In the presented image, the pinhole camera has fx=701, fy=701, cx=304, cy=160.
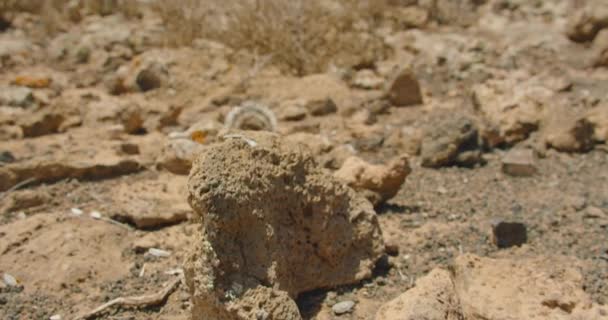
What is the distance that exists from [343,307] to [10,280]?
1262mm

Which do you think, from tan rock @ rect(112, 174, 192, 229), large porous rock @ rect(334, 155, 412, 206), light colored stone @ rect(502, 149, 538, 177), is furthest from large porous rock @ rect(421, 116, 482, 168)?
tan rock @ rect(112, 174, 192, 229)

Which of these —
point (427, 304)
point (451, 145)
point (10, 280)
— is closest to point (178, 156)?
point (10, 280)

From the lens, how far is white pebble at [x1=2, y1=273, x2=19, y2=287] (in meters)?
2.62

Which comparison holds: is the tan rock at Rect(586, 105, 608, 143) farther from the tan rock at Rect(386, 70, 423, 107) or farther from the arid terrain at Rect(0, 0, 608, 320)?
the tan rock at Rect(386, 70, 423, 107)

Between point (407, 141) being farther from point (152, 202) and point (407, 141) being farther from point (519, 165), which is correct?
point (152, 202)

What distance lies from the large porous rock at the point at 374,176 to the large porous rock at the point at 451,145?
2.29ft

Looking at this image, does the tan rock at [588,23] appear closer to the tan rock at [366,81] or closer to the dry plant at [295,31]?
the dry plant at [295,31]

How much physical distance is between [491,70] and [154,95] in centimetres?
259

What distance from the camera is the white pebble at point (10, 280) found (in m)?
2.62

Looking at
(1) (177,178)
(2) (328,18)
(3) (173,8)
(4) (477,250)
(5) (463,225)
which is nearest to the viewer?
(4) (477,250)

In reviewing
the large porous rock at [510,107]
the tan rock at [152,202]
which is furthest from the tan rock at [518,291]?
the large porous rock at [510,107]

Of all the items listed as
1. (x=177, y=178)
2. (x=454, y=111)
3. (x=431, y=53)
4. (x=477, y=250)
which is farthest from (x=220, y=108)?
(x=477, y=250)

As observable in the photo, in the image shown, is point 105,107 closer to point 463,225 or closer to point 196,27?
point 196,27

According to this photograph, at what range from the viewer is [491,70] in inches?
214
